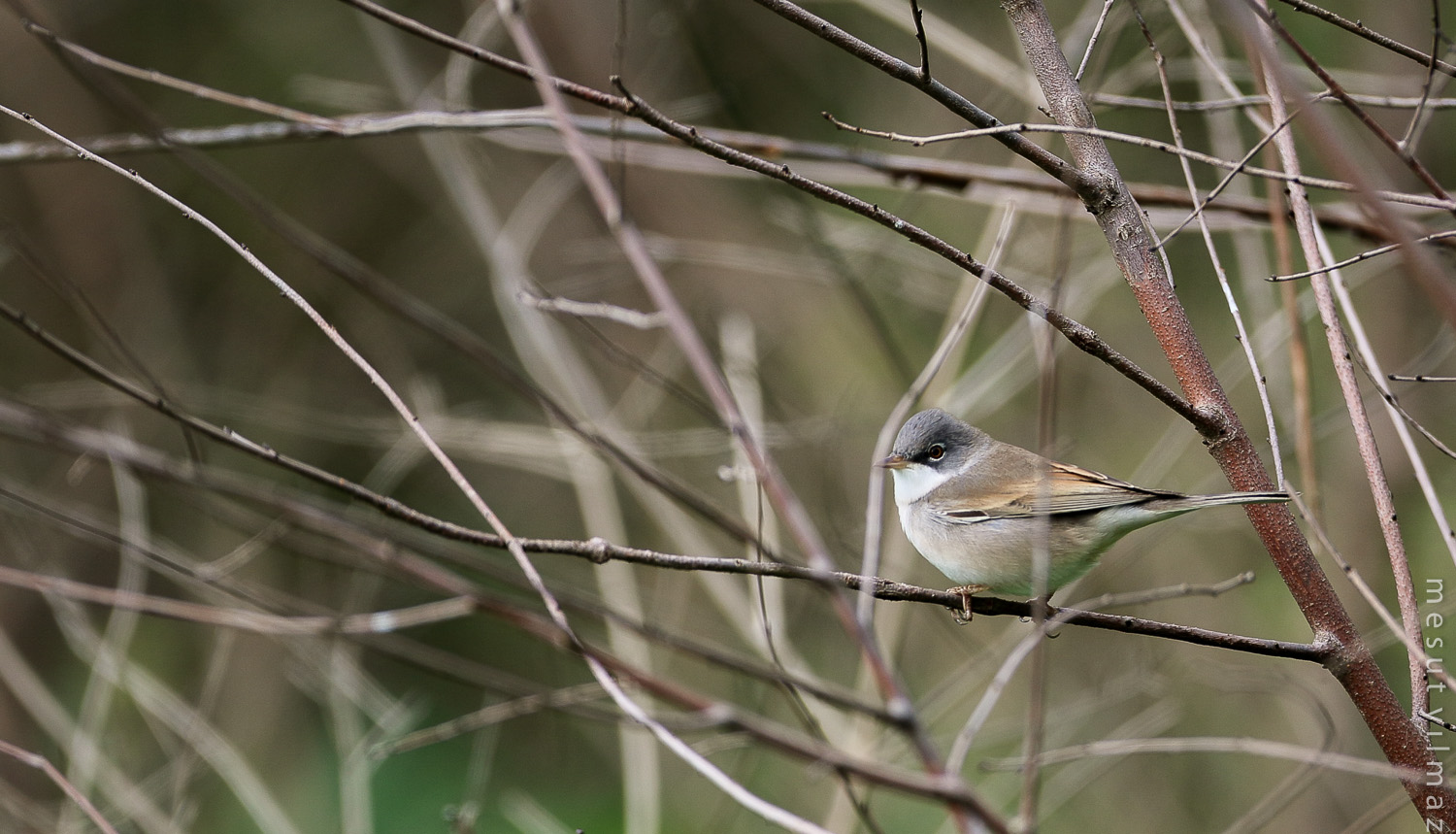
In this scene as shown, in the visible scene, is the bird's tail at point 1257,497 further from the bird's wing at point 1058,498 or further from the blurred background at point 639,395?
the blurred background at point 639,395

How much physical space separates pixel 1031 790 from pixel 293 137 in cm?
287

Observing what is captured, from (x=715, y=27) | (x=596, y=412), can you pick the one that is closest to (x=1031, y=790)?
(x=596, y=412)

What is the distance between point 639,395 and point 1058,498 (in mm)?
3701

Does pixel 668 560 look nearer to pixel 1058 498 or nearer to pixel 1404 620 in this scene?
pixel 1404 620

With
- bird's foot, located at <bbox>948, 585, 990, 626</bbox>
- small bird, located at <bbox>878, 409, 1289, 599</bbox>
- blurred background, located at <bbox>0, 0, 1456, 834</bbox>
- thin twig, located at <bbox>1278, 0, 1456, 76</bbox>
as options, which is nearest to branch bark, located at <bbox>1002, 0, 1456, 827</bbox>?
thin twig, located at <bbox>1278, 0, 1456, 76</bbox>

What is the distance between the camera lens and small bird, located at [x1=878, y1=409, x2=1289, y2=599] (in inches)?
122

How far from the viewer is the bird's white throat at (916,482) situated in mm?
3695

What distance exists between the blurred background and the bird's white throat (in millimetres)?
808

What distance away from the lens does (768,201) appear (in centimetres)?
600

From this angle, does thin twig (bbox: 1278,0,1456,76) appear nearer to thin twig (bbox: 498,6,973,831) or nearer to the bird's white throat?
thin twig (bbox: 498,6,973,831)

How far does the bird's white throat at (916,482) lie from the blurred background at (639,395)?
31.8 inches

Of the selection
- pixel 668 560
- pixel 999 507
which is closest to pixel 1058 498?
pixel 999 507

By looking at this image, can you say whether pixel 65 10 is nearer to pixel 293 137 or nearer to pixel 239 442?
pixel 293 137

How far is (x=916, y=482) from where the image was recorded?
3.74 m
